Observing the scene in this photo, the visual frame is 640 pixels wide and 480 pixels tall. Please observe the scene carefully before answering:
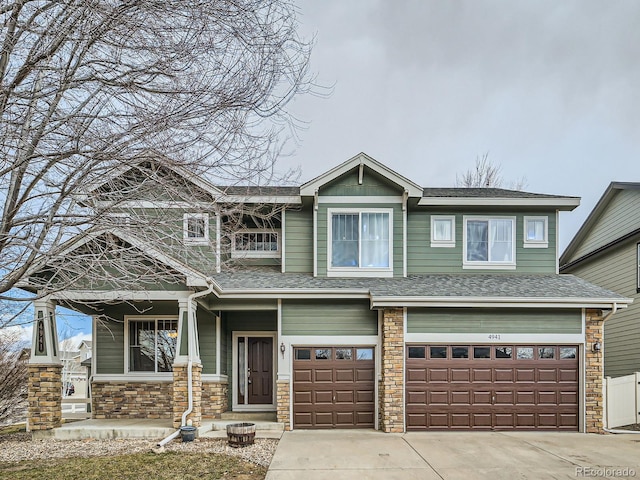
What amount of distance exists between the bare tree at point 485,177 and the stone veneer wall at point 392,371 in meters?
18.0

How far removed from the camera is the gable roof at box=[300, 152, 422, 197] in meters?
12.2

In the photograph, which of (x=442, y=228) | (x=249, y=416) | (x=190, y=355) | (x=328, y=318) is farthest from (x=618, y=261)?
(x=190, y=355)

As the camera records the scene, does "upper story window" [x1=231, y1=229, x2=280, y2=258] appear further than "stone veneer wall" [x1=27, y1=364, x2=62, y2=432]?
Yes

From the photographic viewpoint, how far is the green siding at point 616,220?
14.7 m

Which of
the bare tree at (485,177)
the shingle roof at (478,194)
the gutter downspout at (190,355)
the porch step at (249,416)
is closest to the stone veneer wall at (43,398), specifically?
the gutter downspout at (190,355)

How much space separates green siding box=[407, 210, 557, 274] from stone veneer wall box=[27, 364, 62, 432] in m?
8.92

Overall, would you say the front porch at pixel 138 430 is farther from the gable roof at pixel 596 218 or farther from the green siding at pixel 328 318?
the gable roof at pixel 596 218

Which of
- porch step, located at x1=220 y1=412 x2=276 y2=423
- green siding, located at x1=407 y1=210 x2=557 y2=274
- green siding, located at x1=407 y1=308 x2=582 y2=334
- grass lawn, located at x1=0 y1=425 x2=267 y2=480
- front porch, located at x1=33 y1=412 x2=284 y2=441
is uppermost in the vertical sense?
green siding, located at x1=407 y1=210 x2=557 y2=274

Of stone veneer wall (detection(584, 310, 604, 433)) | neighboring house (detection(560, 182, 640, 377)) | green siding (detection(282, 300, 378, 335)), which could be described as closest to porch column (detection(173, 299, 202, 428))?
green siding (detection(282, 300, 378, 335))

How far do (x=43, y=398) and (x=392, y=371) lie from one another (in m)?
7.70

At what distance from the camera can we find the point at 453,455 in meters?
8.70

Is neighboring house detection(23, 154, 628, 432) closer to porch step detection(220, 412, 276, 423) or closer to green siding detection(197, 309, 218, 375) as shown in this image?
green siding detection(197, 309, 218, 375)

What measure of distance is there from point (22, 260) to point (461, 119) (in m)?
25.9

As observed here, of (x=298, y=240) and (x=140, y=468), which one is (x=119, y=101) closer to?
(x=140, y=468)
